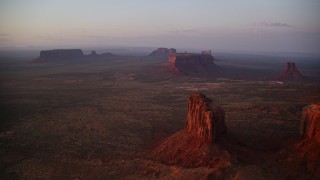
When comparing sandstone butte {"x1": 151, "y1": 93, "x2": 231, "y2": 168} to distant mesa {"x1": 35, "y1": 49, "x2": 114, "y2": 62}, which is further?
distant mesa {"x1": 35, "y1": 49, "x2": 114, "y2": 62}

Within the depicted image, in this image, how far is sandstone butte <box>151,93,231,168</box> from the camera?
29.7 meters

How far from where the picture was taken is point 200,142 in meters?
31.8

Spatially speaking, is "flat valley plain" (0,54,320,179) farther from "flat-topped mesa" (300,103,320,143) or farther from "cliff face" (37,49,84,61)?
"cliff face" (37,49,84,61)

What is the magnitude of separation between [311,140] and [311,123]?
5.17ft

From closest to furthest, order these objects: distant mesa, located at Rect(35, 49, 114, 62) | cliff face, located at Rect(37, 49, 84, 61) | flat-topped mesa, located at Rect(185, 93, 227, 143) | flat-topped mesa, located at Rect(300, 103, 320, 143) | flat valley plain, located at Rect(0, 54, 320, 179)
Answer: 1. flat-topped mesa, located at Rect(300, 103, 320, 143)
2. flat valley plain, located at Rect(0, 54, 320, 179)
3. flat-topped mesa, located at Rect(185, 93, 227, 143)
4. distant mesa, located at Rect(35, 49, 114, 62)
5. cliff face, located at Rect(37, 49, 84, 61)

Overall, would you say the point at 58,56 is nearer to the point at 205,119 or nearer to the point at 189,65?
the point at 189,65

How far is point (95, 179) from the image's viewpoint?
97.3ft

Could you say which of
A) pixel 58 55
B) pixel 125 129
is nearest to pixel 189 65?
pixel 125 129

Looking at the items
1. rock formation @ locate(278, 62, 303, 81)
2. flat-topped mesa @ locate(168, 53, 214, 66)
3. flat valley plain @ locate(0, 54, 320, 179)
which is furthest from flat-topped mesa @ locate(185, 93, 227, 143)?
flat-topped mesa @ locate(168, 53, 214, 66)

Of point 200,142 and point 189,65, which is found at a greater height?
point 189,65

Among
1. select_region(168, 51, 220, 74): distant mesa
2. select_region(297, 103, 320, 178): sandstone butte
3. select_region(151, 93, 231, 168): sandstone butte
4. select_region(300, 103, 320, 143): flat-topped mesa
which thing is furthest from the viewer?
select_region(168, 51, 220, 74): distant mesa

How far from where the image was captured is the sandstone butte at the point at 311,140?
26630 mm

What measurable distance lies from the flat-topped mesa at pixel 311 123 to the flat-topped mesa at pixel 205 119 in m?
7.53

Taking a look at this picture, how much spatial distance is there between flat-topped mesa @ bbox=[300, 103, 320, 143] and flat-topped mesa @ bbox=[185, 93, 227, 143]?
296 inches
